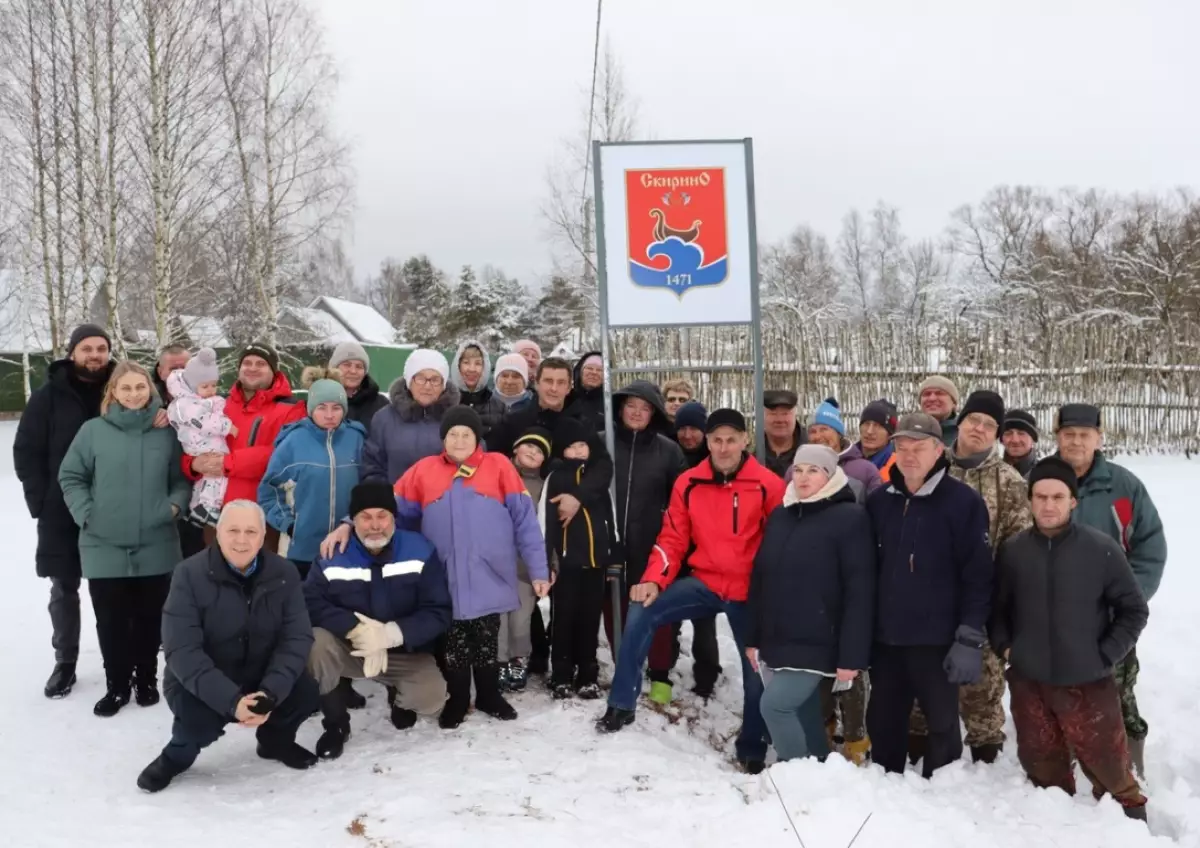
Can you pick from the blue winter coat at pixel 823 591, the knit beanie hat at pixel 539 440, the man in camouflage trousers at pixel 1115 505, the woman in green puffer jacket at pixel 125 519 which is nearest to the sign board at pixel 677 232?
the knit beanie hat at pixel 539 440

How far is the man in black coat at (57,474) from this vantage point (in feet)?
14.6

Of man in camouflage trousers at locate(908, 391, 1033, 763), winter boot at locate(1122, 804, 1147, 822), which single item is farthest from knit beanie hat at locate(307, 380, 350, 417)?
winter boot at locate(1122, 804, 1147, 822)

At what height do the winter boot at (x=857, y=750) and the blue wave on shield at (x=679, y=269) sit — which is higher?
the blue wave on shield at (x=679, y=269)

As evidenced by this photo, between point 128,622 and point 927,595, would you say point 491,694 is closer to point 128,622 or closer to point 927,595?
point 128,622

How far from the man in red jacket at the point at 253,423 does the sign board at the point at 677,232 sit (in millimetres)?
1980

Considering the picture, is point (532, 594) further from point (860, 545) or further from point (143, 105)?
point (143, 105)

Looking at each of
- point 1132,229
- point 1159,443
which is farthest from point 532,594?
point 1132,229

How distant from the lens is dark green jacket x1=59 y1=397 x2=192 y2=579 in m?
4.18

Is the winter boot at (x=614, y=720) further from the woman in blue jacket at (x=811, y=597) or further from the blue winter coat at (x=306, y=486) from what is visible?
the blue winter coat at (x=306, y=486)

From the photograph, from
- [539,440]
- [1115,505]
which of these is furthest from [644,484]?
[1115,505]

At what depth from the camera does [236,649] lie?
3.60 meters

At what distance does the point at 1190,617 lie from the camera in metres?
5.76

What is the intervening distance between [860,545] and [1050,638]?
0.80m

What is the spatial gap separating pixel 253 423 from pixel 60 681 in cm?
169
